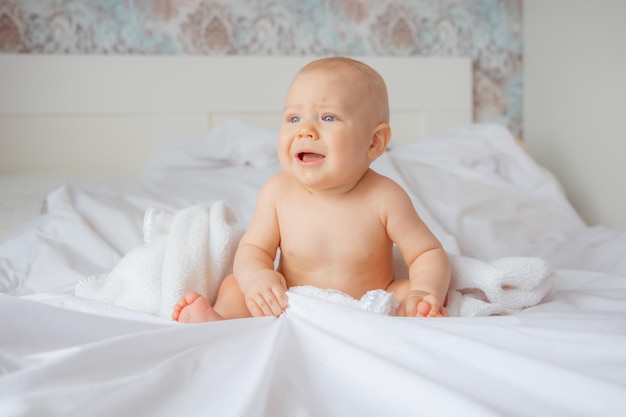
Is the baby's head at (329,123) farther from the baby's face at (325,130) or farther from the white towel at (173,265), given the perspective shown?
the white towel at (173,265)

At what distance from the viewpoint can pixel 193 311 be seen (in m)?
0.90

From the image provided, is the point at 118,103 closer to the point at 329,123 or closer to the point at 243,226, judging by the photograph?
the point at 243,226

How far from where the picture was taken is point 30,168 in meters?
2.28

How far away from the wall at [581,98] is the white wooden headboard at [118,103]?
0.71 m

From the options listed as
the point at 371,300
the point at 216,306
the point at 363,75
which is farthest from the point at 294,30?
the point at 371,300

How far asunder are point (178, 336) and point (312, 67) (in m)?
0.50

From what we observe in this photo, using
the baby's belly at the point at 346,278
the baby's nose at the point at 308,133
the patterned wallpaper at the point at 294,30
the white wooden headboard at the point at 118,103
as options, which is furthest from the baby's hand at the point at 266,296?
the patterned wallpaper at the point at 294,30

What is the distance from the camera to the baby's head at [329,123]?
39.9 inches

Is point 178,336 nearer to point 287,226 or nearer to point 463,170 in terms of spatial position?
point 287,226

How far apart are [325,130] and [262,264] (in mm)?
237

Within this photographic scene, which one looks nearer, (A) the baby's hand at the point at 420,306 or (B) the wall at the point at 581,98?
(A) the baby's hand at the point at 420,306

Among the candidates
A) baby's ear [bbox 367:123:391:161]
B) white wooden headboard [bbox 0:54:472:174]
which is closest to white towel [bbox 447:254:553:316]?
baby's ear [bbox 367:123:391:161]

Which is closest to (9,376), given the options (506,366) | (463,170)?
(506,366)

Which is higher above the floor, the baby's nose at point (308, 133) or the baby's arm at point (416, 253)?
the baby's nose at point (308, 133)
